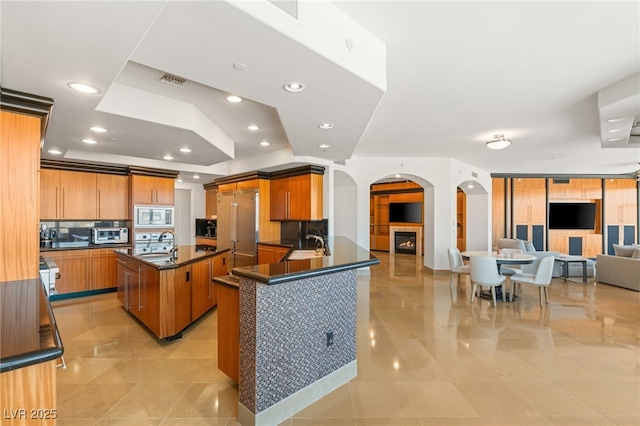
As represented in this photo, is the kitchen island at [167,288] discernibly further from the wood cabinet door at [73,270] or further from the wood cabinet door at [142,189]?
the wood cabinet door at [142,189]

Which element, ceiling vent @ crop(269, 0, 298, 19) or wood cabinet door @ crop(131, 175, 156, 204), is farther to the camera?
wood cabinet door @ crop(131, 175, 156, 204)

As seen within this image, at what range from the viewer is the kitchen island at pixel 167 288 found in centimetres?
327

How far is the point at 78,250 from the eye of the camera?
5203 mm

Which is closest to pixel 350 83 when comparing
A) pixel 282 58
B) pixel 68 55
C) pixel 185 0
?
pixel 282 58

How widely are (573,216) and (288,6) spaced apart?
11.2 m

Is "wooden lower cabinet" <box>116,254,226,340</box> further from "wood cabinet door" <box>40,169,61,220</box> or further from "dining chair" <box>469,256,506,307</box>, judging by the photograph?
"dining chair" <box>469,256,506,307</box>

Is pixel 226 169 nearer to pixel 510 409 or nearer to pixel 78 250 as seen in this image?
pixel 78 250

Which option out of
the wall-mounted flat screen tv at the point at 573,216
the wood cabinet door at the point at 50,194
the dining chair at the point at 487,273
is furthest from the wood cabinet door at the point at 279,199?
the wall-mounted flat screen tv at the point at 573,216

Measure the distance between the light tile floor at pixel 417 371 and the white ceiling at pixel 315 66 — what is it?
93.9 inches

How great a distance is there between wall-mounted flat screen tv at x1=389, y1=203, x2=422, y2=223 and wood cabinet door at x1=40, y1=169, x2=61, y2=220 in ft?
32.2

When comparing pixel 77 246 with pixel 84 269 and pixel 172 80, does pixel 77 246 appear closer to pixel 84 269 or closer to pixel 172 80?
pixel 84 269

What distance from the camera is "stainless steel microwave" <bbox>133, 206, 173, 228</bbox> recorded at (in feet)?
18.8

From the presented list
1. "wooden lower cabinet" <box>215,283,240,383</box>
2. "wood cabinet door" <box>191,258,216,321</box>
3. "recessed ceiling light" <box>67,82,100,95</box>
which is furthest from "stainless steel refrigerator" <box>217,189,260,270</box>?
"recessed ceiling light" <box>67,82,100,95</box>

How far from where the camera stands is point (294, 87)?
2389 millimetres
